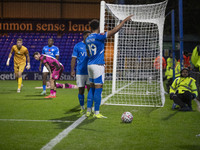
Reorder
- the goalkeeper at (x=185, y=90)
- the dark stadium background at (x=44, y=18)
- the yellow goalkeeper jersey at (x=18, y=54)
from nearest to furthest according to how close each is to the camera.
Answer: the goalkeeper at (x=185, y=90), the yellow goalkeeper jersey at (x=18, y=54), the dark stadium background at (x=44, y=18)

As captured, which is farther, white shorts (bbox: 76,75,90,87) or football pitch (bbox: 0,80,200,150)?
white shorts (bbox: 76,75,90,87)

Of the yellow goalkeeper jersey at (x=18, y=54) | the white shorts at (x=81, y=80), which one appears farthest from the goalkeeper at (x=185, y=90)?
the yellow goalkeeper jersey at (x=18, y=54)

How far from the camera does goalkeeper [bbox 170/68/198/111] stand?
8.26 m

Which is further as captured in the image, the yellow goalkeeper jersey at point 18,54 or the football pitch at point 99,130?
the yellow goalkeeper jersey at point 18,54

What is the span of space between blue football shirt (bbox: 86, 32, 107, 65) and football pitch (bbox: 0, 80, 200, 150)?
1.21m

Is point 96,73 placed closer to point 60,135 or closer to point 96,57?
point 96,57

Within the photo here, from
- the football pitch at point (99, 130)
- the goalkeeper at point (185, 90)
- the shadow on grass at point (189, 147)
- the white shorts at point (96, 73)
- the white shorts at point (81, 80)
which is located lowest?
the shadow on grass at point (189, 147)

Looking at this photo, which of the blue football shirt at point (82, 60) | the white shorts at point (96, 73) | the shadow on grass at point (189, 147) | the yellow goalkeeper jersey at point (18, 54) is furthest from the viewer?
the yellow goalkeeper jersey at point (18, 54)

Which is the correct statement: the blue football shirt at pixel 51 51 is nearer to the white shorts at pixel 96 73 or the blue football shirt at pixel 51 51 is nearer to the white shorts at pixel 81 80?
the white shorts at pixel 81 80

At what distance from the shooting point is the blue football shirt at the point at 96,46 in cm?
670

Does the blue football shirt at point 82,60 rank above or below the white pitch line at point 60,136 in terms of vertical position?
above

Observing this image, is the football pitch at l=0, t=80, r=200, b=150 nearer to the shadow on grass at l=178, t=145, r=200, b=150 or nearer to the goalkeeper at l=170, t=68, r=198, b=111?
the shadow on grass at l=178, t=145, r=200, b=150

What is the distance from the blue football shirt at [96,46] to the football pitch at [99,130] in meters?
1.21

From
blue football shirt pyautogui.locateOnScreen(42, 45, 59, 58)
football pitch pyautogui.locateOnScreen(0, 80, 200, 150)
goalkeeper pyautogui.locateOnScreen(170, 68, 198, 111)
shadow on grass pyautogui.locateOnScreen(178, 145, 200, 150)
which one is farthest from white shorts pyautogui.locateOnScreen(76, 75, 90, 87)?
blue football shirt pyautogui.locateOnScreen(42, 45, 59, 58)
